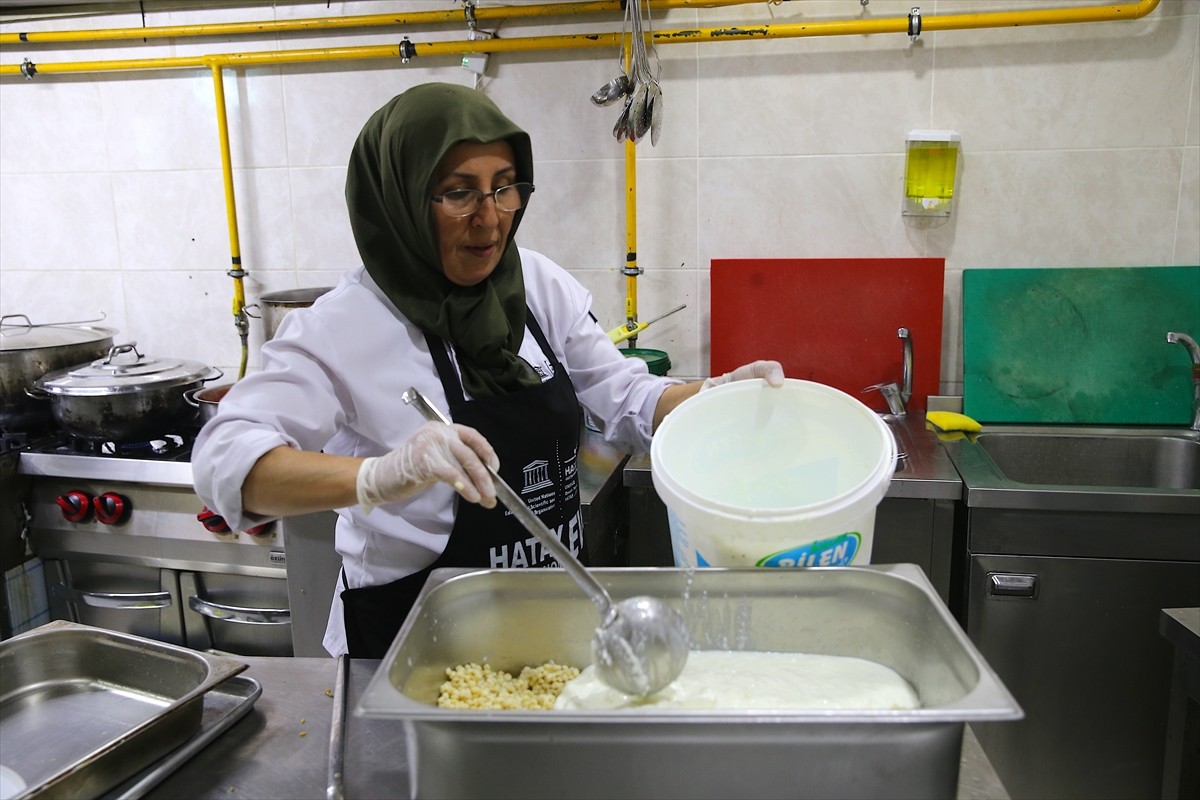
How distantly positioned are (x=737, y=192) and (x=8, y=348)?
6.89 ft

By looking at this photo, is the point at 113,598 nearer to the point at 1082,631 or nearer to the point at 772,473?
the point at 772,473

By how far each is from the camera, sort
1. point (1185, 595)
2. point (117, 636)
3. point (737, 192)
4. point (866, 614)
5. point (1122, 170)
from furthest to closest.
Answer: point (737, 192) → point (1122, 170) → point (1185, 595) → point (117, 636) → point (866, 614)

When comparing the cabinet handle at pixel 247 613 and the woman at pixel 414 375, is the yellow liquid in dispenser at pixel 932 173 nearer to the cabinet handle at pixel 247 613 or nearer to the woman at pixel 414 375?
the woman at pixel 414 375

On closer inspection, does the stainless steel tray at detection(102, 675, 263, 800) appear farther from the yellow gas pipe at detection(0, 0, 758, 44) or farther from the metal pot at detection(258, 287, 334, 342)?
the yellow gas pipe at detection(0, 0, 758, 44)

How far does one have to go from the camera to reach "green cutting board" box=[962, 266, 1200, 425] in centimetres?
230

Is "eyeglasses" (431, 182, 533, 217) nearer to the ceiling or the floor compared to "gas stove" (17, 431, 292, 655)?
nearer to the ceiling

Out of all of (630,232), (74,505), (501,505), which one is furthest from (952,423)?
(74,505)

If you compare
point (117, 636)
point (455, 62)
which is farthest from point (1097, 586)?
point (455, 62)

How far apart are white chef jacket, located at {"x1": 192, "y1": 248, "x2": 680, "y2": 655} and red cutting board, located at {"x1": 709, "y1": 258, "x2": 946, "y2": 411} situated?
3.69ft

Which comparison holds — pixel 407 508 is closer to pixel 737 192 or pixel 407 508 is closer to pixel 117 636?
pixel 117 636

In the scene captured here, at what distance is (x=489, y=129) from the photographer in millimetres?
1250

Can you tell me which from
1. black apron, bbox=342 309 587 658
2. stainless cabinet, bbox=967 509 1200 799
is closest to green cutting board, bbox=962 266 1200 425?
stainless cabinet, bbox=967 509 1200 799

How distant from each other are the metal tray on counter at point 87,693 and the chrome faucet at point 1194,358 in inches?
91.0

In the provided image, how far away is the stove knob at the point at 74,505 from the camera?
228 centimetres
